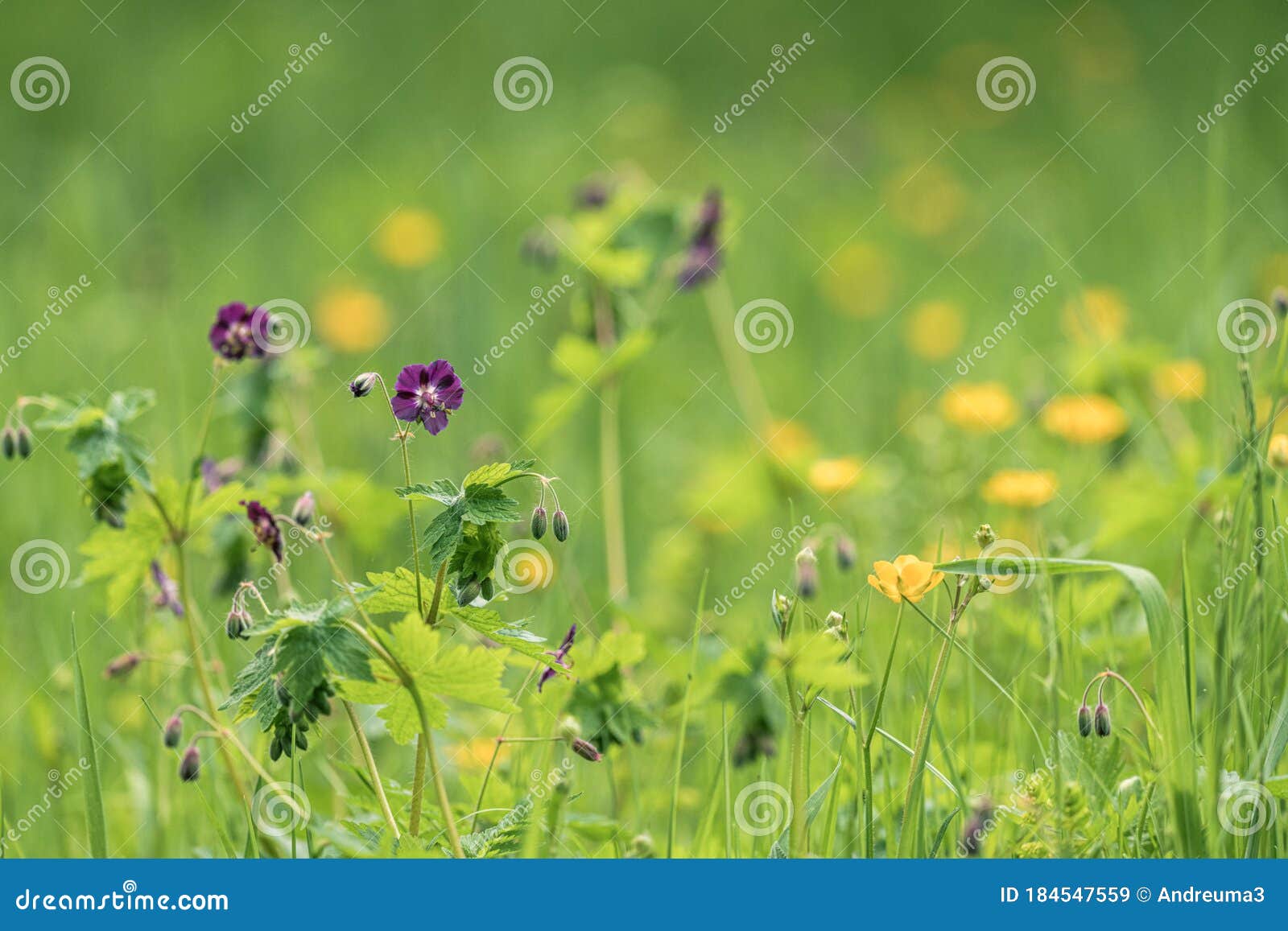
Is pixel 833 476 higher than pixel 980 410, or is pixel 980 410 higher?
pixel 980 410

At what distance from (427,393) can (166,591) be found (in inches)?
34.9

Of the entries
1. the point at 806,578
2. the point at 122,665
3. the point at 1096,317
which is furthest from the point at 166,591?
the point at 1096,317

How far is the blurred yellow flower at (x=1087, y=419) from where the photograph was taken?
358 cm

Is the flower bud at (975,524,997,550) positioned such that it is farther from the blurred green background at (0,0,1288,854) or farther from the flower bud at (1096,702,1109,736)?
the blurred green background at (0,0,1288,854)

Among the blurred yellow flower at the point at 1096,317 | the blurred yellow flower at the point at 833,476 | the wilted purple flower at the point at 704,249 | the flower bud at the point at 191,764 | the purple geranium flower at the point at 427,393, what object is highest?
the blurred yellow flower at the point at 1096,317

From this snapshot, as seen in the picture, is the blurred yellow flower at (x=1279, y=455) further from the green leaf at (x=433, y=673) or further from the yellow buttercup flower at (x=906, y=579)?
the green leaf at (x=433, y=673)

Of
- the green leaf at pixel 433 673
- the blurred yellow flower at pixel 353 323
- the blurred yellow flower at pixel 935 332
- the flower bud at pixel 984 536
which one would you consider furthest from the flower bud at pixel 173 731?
the blurred yellow flower at pixel 935 332

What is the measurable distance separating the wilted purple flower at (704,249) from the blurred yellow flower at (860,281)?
286 cm

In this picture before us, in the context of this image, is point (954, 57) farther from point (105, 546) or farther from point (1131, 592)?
point (105, 546)

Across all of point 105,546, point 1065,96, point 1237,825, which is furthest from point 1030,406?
point 1065,96

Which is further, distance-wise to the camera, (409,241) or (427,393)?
(409,241)

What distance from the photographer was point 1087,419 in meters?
3.59

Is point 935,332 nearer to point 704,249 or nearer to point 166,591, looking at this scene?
point 704,249

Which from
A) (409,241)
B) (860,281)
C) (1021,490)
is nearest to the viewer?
(1021,490)
